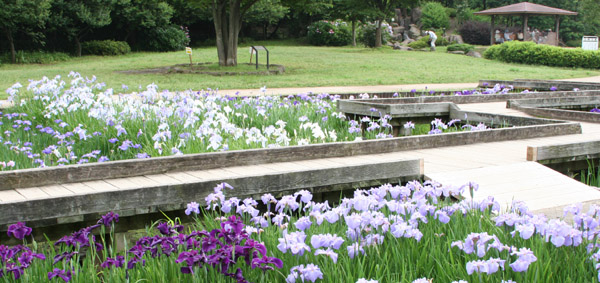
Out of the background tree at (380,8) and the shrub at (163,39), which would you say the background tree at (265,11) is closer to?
the shrub at (163,39)

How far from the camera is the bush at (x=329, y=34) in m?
38.7

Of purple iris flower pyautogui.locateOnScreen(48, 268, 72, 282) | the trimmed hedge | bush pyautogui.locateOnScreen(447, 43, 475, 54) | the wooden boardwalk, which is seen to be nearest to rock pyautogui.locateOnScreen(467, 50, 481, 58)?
bush pyautogui.locateOnScreen(447, 43, 475, 54)

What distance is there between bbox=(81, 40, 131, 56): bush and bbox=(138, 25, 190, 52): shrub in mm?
2676

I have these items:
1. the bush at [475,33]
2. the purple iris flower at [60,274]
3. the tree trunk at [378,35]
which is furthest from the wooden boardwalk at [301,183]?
the bush at [475,33]

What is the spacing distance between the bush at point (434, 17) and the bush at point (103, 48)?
2353 centimetres

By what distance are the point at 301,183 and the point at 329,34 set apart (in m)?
35.0

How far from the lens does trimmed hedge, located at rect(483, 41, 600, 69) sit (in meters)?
26.4

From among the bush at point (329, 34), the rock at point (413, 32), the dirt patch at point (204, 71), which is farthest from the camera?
the rock at point (413, 32)

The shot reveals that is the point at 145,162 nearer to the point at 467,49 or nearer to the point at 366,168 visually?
the point at 366,168

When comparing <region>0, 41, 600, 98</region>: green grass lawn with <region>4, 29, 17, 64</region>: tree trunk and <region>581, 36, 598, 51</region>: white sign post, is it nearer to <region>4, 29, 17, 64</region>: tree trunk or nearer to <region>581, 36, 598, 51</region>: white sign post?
<region>4, 29, 17, 64</region>: tree trunk

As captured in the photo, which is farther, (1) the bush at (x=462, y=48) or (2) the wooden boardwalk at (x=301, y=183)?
(1) the bush at (x=462, y=48)

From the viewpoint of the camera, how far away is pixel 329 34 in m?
38.7

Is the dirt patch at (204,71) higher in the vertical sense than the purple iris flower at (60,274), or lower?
higher

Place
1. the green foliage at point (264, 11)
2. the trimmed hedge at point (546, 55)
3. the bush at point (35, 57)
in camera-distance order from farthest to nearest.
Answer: the green foliage at point (264, 11) < the bush at point (35, 57) < the trimmed hedge at point (546, 55)
